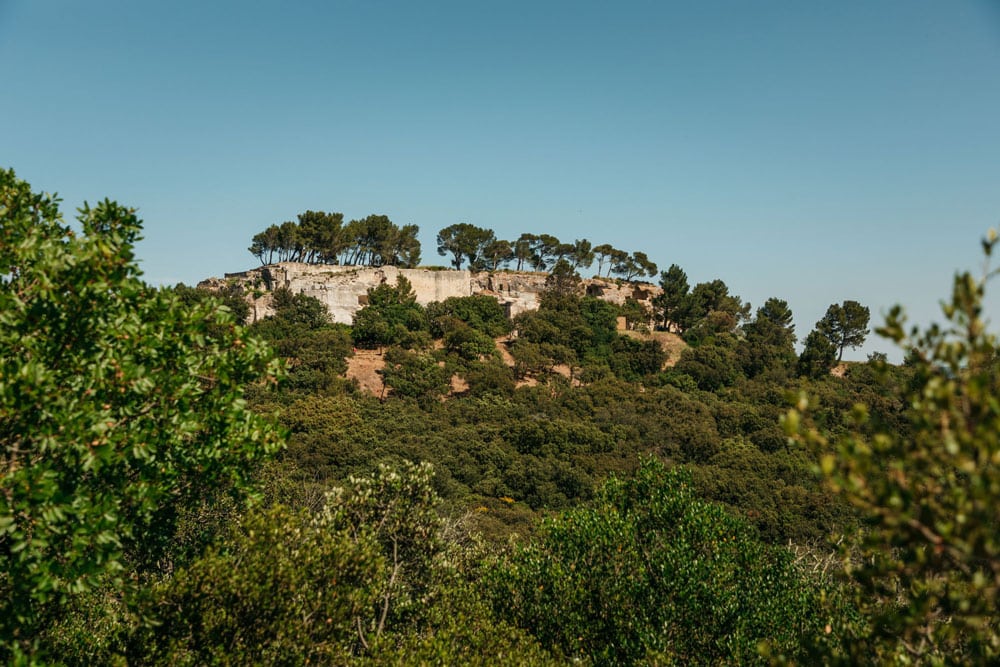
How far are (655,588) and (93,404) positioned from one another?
10828 millimetres

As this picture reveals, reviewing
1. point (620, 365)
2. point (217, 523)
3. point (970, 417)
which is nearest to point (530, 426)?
point (620, 365)

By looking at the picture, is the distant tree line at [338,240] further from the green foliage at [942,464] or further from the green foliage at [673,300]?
the green foliage at [942,464]

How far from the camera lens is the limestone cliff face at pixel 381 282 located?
68.9 metres

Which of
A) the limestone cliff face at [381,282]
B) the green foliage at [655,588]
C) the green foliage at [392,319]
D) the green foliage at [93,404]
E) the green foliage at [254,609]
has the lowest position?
the green foliage at [655,588]

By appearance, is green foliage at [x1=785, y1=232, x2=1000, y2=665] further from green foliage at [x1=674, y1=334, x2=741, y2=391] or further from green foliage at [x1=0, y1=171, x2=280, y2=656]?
green foliage at [x1=674, y1=334, x2=741, y2=391]

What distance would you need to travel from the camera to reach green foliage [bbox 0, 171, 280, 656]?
19.1 feet

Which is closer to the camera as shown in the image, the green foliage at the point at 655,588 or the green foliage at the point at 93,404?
the green foliage at the point at 93,404

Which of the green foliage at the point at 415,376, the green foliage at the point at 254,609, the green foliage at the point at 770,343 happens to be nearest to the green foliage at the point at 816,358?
the green foliage at the point at 770,343

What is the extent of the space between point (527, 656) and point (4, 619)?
721cm

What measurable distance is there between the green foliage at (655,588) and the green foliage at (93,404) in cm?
735

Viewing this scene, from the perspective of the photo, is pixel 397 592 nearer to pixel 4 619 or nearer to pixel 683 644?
pixel 683 644

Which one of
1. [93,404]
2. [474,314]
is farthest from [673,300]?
[93,404]

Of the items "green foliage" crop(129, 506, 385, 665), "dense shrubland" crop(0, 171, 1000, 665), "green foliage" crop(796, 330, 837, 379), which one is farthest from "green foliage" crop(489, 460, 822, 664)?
"green foliage" crop(796, 330, 837, 379)

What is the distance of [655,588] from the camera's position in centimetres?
1271
